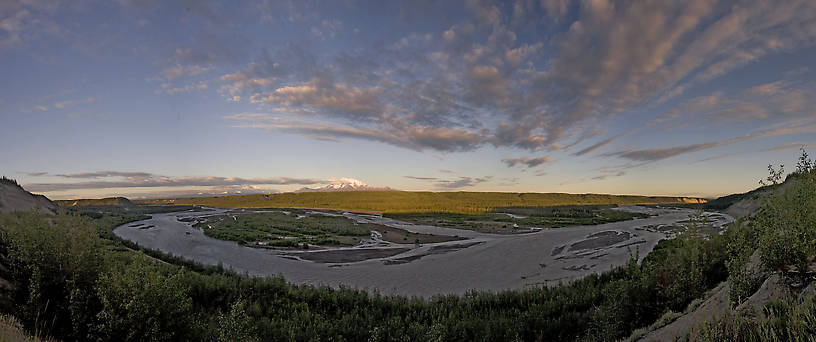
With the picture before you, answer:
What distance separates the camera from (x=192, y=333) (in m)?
6.78

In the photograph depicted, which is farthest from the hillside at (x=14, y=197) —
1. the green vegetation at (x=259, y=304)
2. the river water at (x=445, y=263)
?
the green vegetation at (x=259, y=304)

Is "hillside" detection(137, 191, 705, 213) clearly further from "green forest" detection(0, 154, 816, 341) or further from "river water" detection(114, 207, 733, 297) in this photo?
"green forest" detection(0, 154, 816, 341)

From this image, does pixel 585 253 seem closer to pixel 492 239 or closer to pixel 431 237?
pixel 492 239

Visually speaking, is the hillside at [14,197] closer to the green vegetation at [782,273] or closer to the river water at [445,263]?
the river water at [445,263]

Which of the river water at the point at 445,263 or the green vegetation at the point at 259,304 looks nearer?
the green vegetation at the point at 259,304

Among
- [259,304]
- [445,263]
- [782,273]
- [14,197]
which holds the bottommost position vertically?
[445,263]

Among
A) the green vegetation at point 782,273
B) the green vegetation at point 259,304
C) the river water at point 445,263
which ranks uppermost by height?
the green vegetation at point 782,273

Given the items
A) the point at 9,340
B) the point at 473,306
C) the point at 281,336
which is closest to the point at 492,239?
the point at 473,306

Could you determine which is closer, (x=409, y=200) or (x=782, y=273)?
(x=782, y=273)

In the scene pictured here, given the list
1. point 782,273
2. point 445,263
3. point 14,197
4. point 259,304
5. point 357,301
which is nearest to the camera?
point 782,273

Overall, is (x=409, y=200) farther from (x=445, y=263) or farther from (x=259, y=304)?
(x=259, y=304)

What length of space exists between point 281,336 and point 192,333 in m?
2.00

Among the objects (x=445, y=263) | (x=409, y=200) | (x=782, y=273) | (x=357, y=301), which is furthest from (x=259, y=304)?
(x=409, y=200)

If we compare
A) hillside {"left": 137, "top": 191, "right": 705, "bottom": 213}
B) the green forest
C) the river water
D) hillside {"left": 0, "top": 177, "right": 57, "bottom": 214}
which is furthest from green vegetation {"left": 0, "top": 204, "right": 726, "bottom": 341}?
hillside {"left": 137, "top": 191, "right": 705, "bottom": 213}
